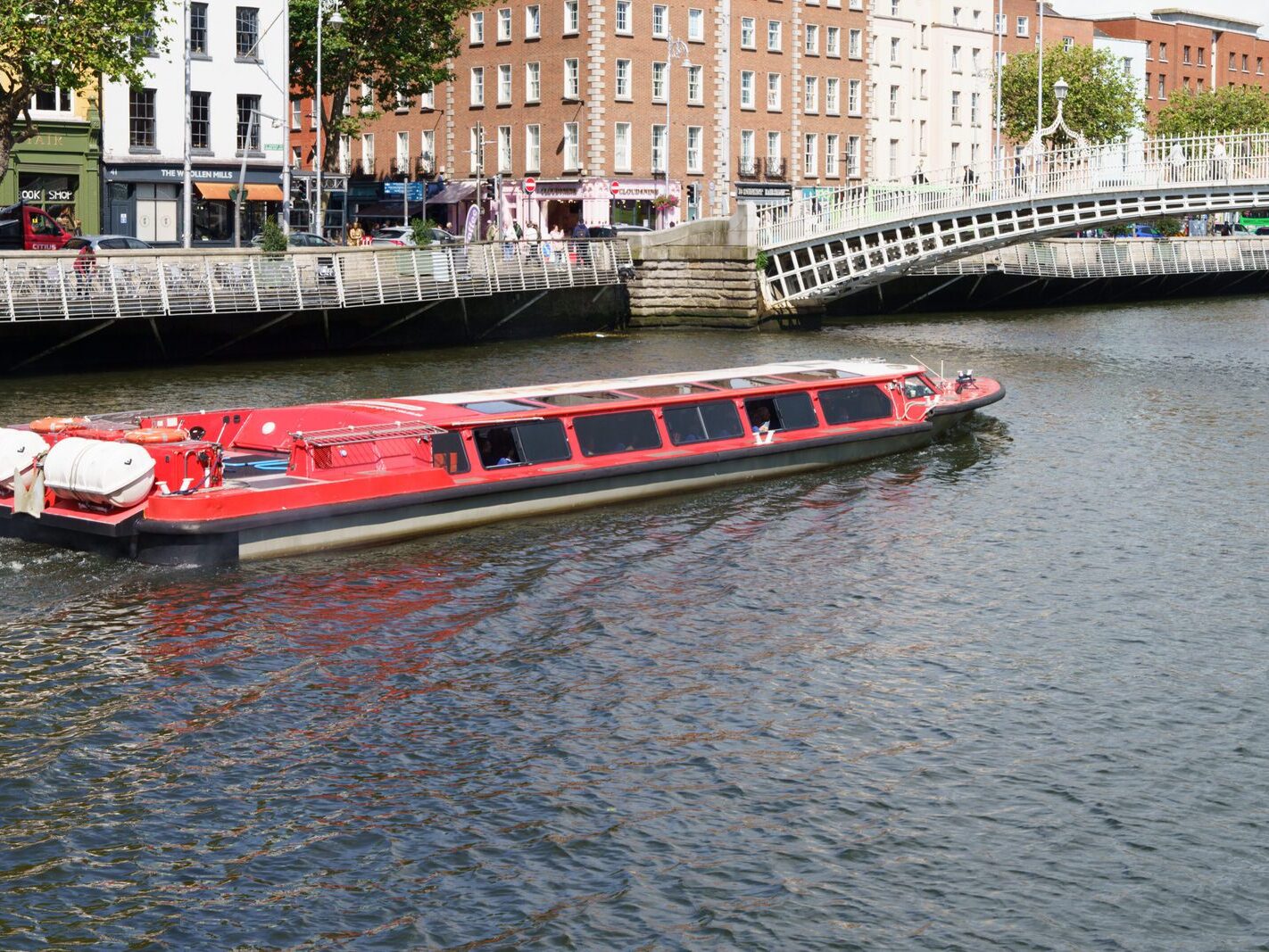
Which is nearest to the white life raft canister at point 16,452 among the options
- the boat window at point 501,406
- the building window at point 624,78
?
the boat window at point 501,406

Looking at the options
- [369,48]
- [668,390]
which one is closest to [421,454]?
[668,390]

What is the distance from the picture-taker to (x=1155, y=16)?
14225 centimetres

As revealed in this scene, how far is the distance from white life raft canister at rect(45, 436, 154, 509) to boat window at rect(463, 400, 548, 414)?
657 centimetres

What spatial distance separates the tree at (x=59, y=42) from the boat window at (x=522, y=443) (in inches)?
895

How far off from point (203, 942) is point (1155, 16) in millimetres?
140849

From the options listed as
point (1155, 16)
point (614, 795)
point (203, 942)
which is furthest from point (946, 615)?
point (1155, 16)

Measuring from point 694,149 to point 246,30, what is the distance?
26685mm

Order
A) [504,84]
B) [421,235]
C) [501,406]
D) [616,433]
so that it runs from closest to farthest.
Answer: [501,406] → [616,433] → [421,235] → [504,84]

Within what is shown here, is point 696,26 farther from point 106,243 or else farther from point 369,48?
point 106,243

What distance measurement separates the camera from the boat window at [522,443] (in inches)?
1144

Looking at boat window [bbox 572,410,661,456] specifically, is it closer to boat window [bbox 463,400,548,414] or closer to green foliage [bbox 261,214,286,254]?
boat window [bbox 463,400,548,414]

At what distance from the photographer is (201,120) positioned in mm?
71188

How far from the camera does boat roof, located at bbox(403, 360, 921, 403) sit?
102 feet

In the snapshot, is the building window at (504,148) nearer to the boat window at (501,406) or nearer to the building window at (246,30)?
the building window at (246,30)
